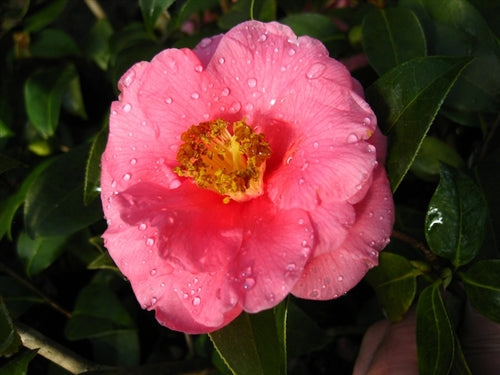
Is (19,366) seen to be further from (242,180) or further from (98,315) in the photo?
(242,180)

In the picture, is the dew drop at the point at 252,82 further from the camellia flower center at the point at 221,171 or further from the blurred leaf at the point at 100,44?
the blurred leaf at the point at 100,44

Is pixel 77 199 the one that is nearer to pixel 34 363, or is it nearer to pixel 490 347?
pixel 34 363

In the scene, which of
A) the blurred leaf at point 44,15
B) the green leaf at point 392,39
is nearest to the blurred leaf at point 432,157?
the green leaf at point 392,39

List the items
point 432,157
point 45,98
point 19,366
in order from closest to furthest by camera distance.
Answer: point 19,366 → point 432,157 → point 45,98

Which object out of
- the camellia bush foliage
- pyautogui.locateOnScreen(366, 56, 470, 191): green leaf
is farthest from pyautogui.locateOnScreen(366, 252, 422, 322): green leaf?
pyautogui.locateOnScreen(366, 56, 470, 191): green leaf

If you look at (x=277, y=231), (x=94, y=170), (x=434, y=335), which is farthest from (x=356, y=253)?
(x=94, y=170)

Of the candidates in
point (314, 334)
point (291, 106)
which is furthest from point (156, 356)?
point (291, 106)

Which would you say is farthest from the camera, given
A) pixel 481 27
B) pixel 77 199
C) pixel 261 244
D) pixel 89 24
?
pixel 89 24

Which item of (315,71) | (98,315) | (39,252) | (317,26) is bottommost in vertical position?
(98,315)
